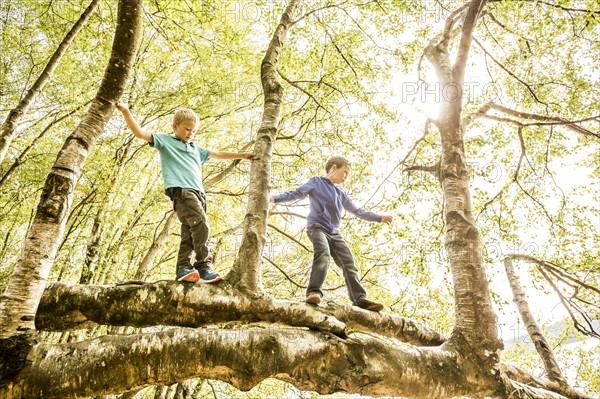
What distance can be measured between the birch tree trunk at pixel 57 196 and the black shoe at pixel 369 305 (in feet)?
9.45

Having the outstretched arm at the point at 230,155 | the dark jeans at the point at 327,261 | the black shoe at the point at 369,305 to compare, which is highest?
the outstretched arm at the point at 230,155

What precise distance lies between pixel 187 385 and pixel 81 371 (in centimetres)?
877

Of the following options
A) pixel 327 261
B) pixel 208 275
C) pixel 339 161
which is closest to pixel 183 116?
pixel 208 275

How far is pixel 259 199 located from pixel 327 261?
1085 millimetres

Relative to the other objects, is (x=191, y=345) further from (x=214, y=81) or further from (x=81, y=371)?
(x=214, y=81)

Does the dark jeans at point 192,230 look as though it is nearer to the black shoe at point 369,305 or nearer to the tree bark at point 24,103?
the black shoe at point 369,305

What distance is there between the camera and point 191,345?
1.93m

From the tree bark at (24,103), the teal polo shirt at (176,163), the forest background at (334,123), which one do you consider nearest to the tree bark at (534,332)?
the forest background at (334,123)

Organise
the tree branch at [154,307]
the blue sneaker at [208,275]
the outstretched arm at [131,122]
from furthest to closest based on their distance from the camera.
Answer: the blue sneaker at [208,275] → the outstretched arm at [131,122] → the tree branch at [154,307]

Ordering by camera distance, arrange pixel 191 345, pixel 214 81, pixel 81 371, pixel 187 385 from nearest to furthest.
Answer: pixel 81 371, pixel 191 345, pixel 214 81, pixel 187 385

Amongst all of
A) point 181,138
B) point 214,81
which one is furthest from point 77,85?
point 181,138

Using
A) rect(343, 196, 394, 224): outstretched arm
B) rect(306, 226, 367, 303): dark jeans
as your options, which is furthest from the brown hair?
rect(306, 226, 367, 303): dark jeans

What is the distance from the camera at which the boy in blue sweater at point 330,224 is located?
337cm

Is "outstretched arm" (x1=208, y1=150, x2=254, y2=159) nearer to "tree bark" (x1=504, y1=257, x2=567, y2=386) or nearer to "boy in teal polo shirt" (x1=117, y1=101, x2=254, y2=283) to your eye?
"boy in teal polo shirt" (x1=117, y1=101, x2=254, y2=283)
